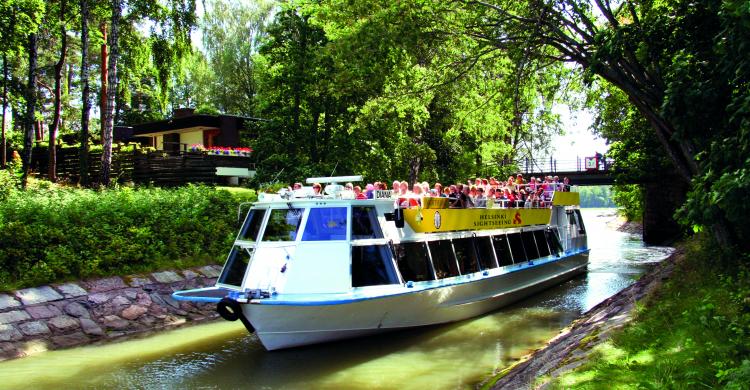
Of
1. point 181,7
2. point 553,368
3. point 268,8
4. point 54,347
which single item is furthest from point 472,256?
point 268,8

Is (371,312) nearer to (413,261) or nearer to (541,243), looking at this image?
(413,261)

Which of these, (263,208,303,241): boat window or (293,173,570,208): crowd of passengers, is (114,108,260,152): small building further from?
(263,208,303,241): boat window

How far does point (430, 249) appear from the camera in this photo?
47.7ft

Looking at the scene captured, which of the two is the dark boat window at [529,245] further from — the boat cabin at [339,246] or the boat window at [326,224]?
the boat window at [326,224]

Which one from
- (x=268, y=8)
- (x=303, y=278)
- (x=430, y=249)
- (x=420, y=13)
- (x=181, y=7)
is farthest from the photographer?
(x=268, y=8)

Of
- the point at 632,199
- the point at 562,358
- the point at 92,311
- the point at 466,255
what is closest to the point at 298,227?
the point at 466,255

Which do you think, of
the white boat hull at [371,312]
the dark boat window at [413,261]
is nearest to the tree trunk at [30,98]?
the white boat hull at [371,312]

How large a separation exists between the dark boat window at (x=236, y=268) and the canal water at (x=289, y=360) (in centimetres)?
144

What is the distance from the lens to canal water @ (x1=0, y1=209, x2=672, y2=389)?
34.2 feet

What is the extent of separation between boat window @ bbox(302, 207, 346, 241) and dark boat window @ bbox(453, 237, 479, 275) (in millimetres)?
4156

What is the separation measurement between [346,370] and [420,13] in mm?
9950

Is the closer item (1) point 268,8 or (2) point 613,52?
(2) point 613,52

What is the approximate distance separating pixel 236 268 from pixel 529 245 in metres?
10.8

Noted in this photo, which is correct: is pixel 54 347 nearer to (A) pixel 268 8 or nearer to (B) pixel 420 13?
(B) pixel 420 13
